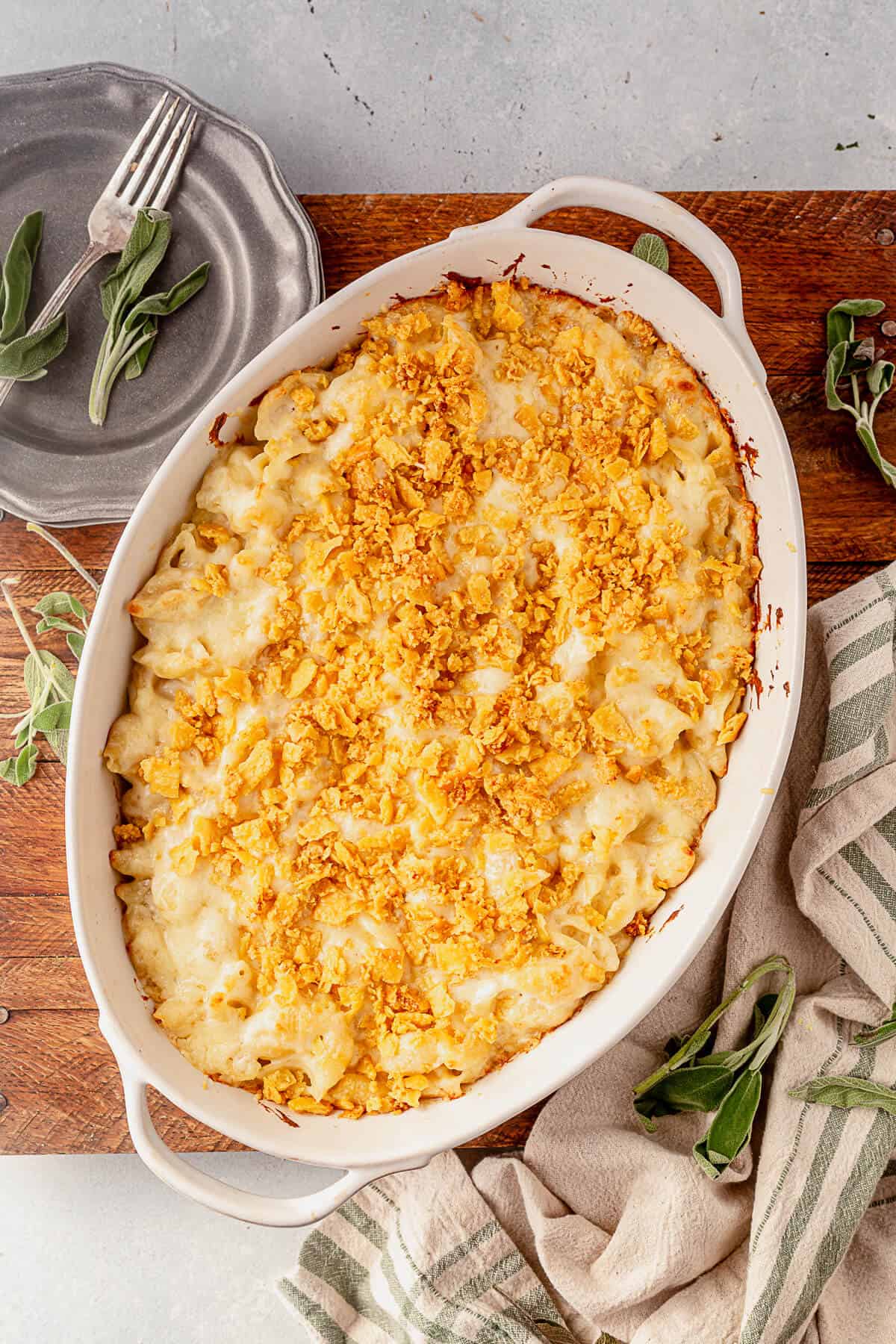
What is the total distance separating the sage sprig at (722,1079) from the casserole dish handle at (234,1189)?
1.39 ft

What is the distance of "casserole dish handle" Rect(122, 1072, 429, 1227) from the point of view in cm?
145

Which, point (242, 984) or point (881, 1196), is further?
point (881, 1196)

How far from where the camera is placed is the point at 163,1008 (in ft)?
5.05

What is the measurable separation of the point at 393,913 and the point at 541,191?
3.30 feet

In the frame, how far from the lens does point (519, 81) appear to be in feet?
6.07

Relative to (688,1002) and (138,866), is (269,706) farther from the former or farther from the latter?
(688,1002)

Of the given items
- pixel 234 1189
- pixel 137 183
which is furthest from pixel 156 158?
pixel 234 1189

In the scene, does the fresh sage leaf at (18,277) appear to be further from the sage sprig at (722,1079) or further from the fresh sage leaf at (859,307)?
the sage sprig at (722,1079)

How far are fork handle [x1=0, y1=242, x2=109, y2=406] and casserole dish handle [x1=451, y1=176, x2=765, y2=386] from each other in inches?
23.0

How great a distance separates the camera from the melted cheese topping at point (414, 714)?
1.54 metres

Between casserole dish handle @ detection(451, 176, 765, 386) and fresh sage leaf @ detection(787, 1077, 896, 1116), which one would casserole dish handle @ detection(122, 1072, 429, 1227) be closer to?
fresh sage leaf @ detection(787, 1077, 896, 1116)

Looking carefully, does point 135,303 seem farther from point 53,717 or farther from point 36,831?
point 36,831

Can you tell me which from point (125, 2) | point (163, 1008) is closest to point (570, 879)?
point (163, 1008)

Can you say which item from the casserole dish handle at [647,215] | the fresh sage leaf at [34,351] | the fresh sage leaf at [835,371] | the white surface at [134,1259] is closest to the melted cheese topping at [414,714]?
the casserole dish handle at [647,215]
